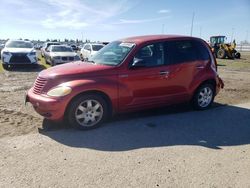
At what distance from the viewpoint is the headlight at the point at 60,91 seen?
5.20 metres

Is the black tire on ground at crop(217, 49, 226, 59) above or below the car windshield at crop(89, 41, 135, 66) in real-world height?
below

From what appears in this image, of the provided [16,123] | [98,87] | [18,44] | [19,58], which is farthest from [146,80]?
[18,44]

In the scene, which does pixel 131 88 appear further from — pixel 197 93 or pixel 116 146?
pixel 197 93

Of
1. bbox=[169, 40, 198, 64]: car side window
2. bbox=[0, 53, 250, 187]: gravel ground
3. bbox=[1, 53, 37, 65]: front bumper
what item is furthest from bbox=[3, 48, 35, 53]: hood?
bbox=[169, 40, 198, 64]: car side window

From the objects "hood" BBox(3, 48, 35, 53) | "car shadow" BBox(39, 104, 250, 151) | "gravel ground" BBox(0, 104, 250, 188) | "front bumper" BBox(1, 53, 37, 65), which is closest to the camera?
"gravel ground" BBox(0, 104, 250, 188)

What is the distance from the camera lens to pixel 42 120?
19.8 ft

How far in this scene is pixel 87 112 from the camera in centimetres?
552

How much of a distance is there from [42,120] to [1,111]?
1.32 metres

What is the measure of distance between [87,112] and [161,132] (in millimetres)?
1482

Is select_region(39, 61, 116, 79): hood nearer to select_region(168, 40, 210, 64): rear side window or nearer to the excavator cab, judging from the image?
select_region(168, 40, 210, 64): rear side window

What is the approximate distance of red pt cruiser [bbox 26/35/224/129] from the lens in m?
5.34

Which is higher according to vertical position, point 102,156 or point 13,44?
point 13,44

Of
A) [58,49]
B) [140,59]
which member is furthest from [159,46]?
[58,49]

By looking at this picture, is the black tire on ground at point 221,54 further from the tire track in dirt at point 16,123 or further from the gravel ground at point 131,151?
the tire track in dirt at point 16,123
